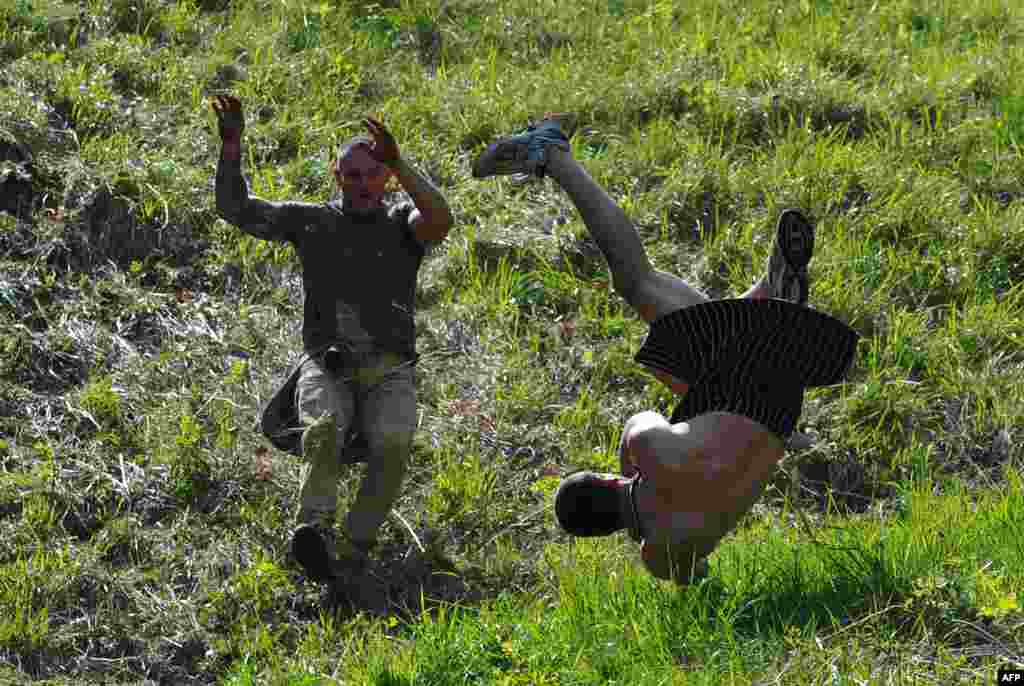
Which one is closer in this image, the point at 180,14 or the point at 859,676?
the point at 859,676

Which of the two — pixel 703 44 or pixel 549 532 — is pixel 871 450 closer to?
pixel 549 532

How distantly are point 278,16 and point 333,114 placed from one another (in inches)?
41.7

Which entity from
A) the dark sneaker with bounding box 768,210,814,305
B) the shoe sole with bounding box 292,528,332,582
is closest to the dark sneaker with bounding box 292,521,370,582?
the shoe sole with bounding box 292,528,332,582

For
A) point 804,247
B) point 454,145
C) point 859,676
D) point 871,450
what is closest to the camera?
point 859,676

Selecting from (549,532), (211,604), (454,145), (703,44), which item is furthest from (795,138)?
(211,604)

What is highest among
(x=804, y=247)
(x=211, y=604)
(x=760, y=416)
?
(x=804, y=247)

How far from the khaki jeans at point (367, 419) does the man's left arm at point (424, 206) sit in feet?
1.74

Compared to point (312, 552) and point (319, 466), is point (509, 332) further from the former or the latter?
point (312, 552)

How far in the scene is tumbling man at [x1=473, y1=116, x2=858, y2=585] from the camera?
4734 millimetres

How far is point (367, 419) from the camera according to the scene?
18.7 feet

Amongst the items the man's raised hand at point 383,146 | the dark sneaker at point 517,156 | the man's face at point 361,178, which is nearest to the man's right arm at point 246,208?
the man's face at point 361,178

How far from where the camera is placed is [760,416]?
4777 mm

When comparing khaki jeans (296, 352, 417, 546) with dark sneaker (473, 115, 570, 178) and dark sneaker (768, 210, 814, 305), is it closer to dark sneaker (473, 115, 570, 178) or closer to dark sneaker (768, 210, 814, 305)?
dark sneaker (473, 115, 570, 178)

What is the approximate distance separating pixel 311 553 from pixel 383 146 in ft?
5.03
